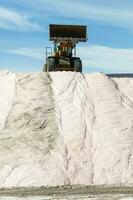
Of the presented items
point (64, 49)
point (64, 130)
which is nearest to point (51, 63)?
point (64, 49)

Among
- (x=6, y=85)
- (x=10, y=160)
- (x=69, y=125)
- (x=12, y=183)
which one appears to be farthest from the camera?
(x=6, y=85)

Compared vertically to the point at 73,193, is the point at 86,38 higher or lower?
higher

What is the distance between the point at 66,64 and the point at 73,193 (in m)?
21.7

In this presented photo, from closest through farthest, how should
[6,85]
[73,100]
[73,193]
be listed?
[73,193] → [73,100] → [6,85]

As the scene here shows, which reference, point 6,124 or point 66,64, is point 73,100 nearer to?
Answer: point 6,124

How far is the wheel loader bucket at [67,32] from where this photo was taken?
4025 cm

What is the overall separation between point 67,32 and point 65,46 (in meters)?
1.48

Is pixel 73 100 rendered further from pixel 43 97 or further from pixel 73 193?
pixel 73 193

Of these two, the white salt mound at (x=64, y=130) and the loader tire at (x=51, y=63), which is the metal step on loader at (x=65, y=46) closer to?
the loader tire at (x=51, y=63)

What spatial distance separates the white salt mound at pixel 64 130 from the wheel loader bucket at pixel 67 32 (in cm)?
599

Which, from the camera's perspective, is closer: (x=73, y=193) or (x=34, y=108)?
(x=73, y=193)

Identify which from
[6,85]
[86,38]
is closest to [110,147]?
[6,85]

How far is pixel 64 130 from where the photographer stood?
2786 cm

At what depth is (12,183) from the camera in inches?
929
